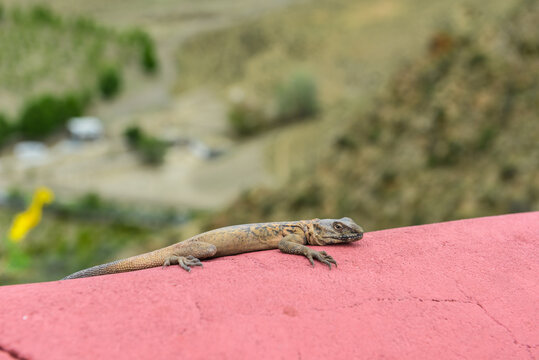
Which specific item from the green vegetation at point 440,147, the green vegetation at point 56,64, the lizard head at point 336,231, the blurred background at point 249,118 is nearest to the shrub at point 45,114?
the green vegetation at point 56,64

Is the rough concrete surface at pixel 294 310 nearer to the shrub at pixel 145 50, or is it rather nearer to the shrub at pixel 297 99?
the shrub at pixel 297 99

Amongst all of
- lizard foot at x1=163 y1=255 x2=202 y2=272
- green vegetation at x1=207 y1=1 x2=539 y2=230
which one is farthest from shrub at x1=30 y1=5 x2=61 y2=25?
lizard foot at x1=163 y1=255 x2=202 y2=272

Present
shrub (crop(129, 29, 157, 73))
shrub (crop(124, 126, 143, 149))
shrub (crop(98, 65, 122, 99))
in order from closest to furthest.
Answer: shrub (crop(124, 126, 143, 149))
shrub (crop(98, 65, 122, 99))
shrub (crop(129, 29, 157, 73))

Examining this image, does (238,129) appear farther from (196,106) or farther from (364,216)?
(364,216)

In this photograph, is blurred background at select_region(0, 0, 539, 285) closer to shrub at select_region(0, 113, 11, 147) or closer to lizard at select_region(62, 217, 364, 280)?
shrub at select_region(0, 113, 11, 147)

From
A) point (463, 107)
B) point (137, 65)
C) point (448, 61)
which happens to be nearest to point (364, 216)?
point (463, 107)

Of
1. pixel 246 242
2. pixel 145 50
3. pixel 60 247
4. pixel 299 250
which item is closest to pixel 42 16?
pixel 145 50
